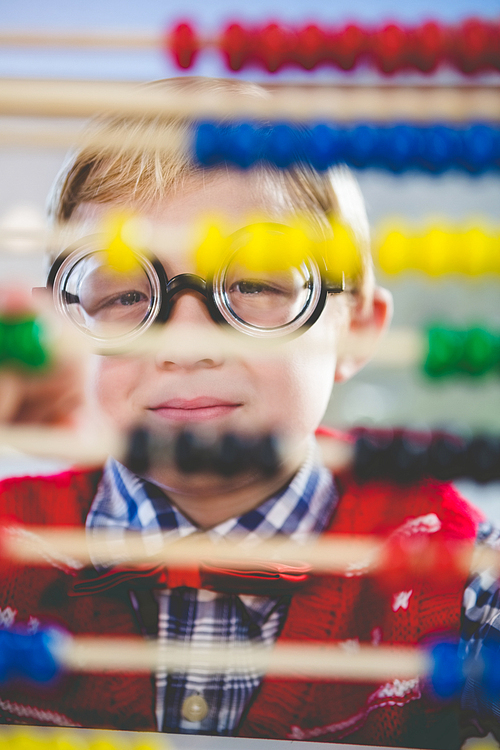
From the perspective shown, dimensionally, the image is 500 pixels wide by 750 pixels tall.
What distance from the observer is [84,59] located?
2.99 ft

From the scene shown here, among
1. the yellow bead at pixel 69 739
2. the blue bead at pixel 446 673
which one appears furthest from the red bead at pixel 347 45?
the yellow bead at pixel 69 739

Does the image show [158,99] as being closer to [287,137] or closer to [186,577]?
[287,137]

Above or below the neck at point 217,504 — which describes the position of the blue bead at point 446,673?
below

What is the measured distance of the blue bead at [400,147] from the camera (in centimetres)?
59

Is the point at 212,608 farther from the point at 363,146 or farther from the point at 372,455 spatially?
the point at 363,146

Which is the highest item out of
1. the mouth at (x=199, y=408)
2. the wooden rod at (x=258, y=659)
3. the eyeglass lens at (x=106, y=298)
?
the eyeglass lens at (x=106, y=298)

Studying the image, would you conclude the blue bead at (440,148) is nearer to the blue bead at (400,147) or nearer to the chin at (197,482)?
the blue bead at (400,147)

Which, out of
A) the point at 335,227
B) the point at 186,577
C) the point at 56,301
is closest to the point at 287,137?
the point at 335,227

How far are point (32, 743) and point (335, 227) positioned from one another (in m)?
0.57

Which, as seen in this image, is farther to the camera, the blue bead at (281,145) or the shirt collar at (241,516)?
the shirt collar at (241,516)

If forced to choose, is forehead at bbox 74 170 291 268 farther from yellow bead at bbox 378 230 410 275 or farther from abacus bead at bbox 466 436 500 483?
abacus bead at bbox 466 436 500 483

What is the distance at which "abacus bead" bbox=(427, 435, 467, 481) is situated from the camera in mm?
557

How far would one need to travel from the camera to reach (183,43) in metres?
0.62

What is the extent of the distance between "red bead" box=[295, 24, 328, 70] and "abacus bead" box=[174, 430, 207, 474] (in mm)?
391
